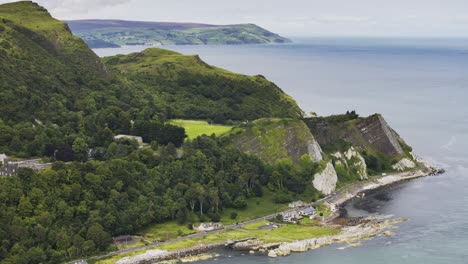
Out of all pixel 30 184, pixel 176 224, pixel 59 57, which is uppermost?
pixel 59 57

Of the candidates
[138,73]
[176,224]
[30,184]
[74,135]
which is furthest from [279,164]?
[138,73]

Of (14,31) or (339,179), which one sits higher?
(14,31)

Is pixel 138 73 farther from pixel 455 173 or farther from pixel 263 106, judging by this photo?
pixel 455 173

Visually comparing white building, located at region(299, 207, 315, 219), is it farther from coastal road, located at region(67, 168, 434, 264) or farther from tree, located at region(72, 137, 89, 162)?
tree, located at region(72, 137, 89, 162)

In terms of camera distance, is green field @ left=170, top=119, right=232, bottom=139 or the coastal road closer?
the coastal road

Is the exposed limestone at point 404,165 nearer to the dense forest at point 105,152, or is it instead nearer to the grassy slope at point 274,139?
the dense forest at point 105,152

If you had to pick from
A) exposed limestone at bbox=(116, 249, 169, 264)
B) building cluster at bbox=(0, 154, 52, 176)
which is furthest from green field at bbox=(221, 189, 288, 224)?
building cluster at bbox=(0, 154, 52, 176)
